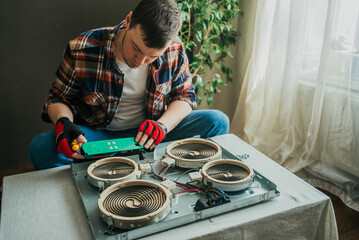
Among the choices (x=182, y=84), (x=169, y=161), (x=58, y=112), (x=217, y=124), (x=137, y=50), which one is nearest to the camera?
(x=169, y=161)

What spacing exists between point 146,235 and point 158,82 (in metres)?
0.81

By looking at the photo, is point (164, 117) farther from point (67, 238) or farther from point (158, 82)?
point (67, 238)

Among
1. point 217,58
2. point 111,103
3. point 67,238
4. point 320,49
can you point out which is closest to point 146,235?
point 67,238

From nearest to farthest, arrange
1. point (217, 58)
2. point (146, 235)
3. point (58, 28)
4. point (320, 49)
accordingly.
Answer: point (146, 235)
point (320, 49)
point (58, 28)
point (217, 58)

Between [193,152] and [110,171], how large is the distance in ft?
0.94

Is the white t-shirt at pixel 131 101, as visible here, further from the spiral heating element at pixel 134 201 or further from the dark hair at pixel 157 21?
the spiral heating element at pixel 134 201

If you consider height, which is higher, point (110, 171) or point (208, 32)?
point (208, 32)

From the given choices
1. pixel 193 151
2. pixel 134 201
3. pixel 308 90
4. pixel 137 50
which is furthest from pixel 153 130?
pixel 308 90

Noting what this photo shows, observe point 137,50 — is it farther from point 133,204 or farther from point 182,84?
point 133,204

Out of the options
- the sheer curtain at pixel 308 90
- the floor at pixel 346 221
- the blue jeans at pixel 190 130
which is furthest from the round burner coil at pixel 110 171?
the sheer curtain at pixel 308 90

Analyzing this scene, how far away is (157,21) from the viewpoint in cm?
104

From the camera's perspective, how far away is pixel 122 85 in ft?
4.42

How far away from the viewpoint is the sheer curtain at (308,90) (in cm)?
158

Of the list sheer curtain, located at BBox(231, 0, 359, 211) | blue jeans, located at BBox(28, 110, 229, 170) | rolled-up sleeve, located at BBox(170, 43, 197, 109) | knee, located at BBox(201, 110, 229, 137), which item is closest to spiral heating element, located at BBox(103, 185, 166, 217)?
blue jeans, located at BBox(28, 110, 229, 170)
